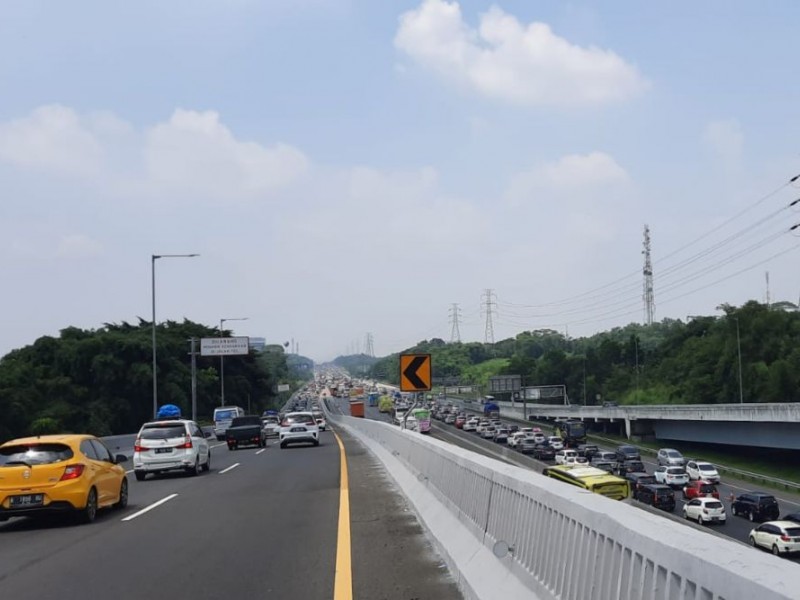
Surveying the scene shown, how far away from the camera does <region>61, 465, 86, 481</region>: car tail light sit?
15492 mm

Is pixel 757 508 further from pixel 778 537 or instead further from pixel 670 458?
pixel 670 458

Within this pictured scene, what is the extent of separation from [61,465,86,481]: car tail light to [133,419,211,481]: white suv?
1074 centimetres

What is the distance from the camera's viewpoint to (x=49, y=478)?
50.5 feet

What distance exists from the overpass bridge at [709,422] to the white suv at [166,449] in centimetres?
4019

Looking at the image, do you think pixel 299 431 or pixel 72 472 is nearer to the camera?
pixel 72 472

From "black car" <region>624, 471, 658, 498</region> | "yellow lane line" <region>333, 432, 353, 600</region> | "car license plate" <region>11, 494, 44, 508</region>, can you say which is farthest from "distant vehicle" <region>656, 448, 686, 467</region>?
"car license plate" <region>11, 494, 44, 508</region>

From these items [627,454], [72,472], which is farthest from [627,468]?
[72,472]

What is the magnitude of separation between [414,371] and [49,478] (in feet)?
28.7

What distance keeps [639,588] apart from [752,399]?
87.0 metres

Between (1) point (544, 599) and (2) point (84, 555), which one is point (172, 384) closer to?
(2) point (84, 555)

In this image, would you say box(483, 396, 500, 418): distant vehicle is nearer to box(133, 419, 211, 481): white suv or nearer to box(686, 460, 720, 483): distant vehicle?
box(686, 460, 720, 483): distant vehicle

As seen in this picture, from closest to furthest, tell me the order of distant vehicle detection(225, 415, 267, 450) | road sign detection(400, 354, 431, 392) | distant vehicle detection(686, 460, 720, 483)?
road sign detection(400, 354, 431, 392), distant vehicle detection(225, 415, 267, 450), distant vehicle detection(686, 460, 720, 483)

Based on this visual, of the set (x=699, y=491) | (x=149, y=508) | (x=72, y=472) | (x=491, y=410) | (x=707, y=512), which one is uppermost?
(x=72, y=472)

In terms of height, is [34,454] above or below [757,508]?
above
